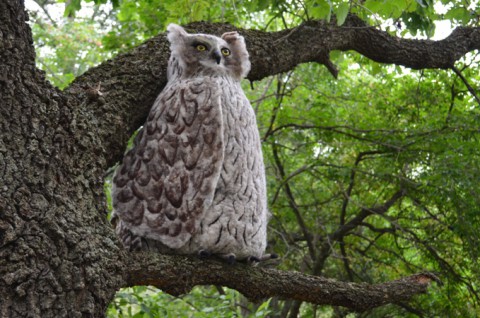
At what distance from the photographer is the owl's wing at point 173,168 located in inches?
99.6

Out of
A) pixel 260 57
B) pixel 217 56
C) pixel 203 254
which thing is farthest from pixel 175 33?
pixel 203 254

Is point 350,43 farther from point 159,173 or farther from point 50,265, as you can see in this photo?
point 50,265

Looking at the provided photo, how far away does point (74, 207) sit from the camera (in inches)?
80.6

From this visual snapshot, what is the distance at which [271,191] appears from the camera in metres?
6.89

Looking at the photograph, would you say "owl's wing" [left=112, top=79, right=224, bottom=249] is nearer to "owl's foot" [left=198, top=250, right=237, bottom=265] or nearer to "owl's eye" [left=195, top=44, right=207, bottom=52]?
"owl's foot" [left=198, top=250, right=237, bottom=265]

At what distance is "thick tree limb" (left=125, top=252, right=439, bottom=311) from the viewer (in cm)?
227

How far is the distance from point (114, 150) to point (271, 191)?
173 inches

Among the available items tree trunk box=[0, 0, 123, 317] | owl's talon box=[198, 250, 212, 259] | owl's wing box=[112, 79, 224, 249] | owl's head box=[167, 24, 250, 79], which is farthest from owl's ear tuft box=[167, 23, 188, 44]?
owl's talon box=[198, 250, 212, 259]

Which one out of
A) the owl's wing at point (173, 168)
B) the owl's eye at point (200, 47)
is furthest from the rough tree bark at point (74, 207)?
the owl's eye at point (200, 47)

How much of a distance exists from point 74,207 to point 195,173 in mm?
642

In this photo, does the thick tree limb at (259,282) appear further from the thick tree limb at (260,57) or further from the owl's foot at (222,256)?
the thick tree limb at (260,57)

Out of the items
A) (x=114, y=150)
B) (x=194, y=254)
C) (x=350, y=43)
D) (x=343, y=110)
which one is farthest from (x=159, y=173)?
(x=343, y=110)

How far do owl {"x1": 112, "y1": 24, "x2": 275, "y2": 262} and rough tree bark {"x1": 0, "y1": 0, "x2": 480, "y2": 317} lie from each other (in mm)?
100

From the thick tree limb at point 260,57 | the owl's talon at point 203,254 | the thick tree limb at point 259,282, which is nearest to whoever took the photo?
the thick tree limb at point 259,282
